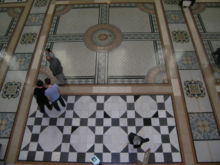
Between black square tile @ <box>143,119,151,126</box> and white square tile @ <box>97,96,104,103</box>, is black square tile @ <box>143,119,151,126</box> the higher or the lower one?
the lower one

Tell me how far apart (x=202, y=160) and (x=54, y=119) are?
2.73m

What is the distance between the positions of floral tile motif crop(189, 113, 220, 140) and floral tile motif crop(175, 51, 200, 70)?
44.6 inches

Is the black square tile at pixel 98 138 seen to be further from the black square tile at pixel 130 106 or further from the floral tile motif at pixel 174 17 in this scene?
the floral tile motif at pixel 174 17

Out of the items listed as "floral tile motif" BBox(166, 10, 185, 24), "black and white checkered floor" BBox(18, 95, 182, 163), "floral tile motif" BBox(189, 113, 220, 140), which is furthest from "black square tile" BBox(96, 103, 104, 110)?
"floral tile motif" BBox(166, 10, 185, 24)

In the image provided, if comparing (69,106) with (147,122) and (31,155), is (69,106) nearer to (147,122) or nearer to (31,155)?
(31,155)

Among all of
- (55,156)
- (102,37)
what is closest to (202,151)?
(55,156)

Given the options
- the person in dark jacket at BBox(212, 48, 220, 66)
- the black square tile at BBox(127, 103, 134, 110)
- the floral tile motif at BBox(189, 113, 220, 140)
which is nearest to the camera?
the floral tile motif at BBox(189, 113, 220, 140)

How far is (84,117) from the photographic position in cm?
427

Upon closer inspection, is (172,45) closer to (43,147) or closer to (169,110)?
(169,110)

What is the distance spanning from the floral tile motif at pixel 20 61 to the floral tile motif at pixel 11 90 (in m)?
0.41

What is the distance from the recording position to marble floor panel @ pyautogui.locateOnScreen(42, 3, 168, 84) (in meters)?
4.79

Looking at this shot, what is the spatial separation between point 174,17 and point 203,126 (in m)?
2.99

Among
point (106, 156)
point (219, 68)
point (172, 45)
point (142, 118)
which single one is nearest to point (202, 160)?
point (142, 118)

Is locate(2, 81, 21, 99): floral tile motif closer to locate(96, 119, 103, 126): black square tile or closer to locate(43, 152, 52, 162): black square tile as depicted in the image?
locate(43, 152, 52, 162): black square tile
